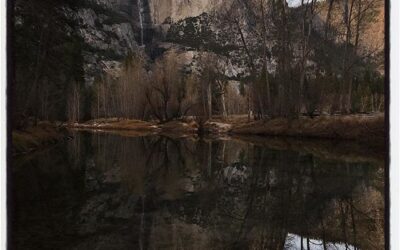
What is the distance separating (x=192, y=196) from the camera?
14.6 ft

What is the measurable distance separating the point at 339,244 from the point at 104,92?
10.1 ft

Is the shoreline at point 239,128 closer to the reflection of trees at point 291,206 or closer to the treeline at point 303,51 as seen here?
the treeline at point 303,51

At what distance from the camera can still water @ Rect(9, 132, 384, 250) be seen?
3.15 metres

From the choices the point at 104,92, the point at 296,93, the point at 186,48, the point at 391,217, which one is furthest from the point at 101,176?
the point at 391,217

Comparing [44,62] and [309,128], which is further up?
[44,62]

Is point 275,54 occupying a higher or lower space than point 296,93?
higher

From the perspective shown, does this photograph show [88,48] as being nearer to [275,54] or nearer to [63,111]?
[63,111]

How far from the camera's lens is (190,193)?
4.53 metres

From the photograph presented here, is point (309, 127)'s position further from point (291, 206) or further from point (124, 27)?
point (124, 27)

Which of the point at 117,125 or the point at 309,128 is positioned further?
the point at 309,128

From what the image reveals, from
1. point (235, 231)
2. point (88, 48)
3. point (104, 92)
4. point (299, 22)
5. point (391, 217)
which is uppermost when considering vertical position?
point (299, 22)

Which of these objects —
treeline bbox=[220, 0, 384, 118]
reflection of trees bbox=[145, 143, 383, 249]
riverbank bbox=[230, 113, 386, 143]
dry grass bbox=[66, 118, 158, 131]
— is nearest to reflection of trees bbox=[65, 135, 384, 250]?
reflection of trees bbox=[145, 143, 383, 249]

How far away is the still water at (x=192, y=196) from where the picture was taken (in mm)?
3154

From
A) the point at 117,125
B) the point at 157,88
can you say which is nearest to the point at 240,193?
the point at 157,88
